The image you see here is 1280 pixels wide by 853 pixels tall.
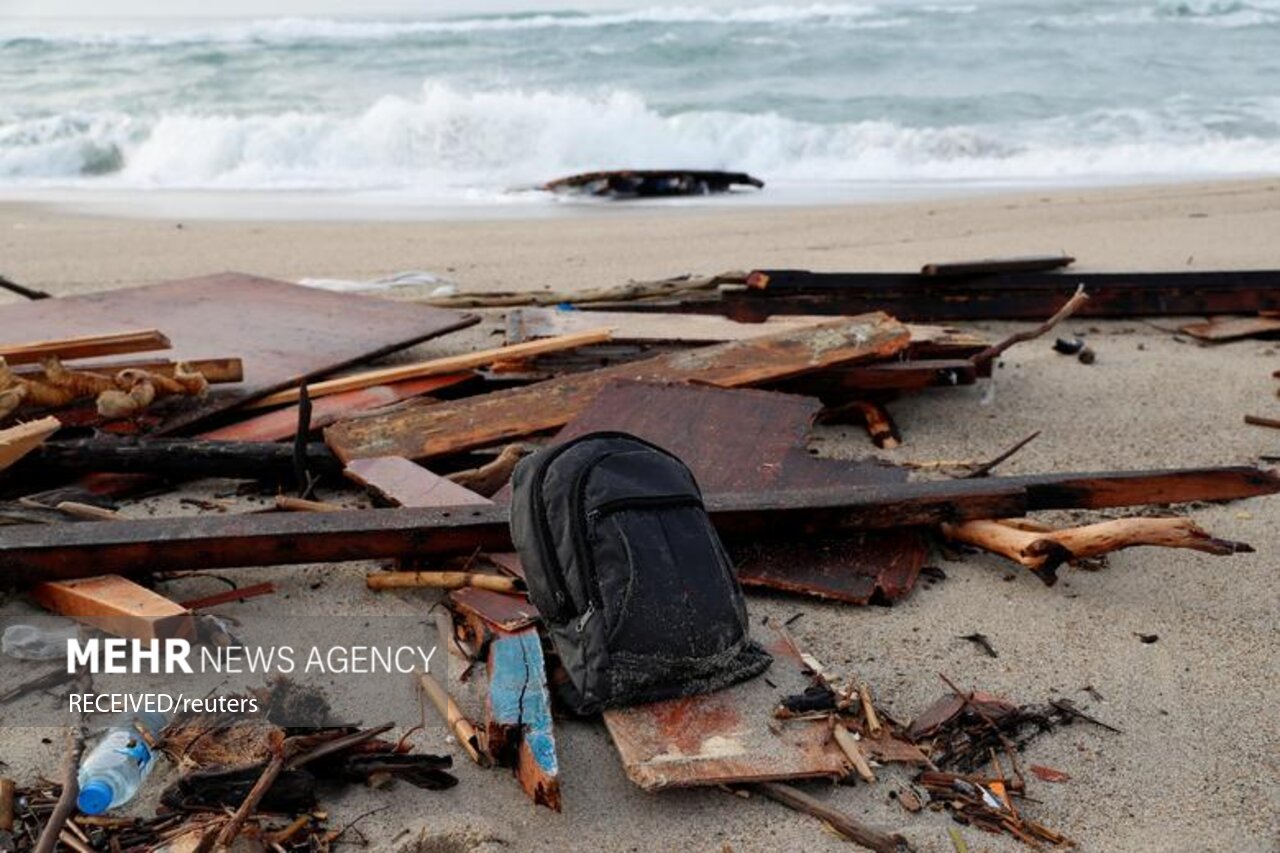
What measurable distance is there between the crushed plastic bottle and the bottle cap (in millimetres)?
651

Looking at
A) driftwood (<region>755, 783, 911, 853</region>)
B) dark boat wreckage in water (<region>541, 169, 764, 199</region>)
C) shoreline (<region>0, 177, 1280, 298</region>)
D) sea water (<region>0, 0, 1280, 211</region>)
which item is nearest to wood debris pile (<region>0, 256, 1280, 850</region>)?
driftwood (<region>755, 783, 911, 853</region>)

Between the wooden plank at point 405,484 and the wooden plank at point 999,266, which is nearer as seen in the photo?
the wooden plank at point 405,484

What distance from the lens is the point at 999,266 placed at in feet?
19.8

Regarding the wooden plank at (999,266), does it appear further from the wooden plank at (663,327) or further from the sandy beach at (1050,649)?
the wooden plank at (663,327)

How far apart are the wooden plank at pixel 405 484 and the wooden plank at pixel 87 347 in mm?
1075

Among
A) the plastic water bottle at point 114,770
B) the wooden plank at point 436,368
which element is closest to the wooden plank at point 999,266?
the wooden plank at point 436,368

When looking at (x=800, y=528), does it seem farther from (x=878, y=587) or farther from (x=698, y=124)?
(x=698, y=124)

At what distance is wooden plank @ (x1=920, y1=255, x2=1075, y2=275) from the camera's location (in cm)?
587

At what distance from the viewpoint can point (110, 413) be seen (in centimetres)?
389

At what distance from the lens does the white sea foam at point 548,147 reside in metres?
14.6

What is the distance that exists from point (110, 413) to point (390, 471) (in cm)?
105

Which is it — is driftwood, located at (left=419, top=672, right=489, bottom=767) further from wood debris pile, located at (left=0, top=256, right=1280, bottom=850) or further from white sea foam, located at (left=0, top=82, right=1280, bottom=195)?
white sea foam, located at (left=0, top=82, right=1280, bottom=195)

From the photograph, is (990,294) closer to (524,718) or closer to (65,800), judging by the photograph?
(524,718)

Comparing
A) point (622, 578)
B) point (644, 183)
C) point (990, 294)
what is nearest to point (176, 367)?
point (622, 578)
